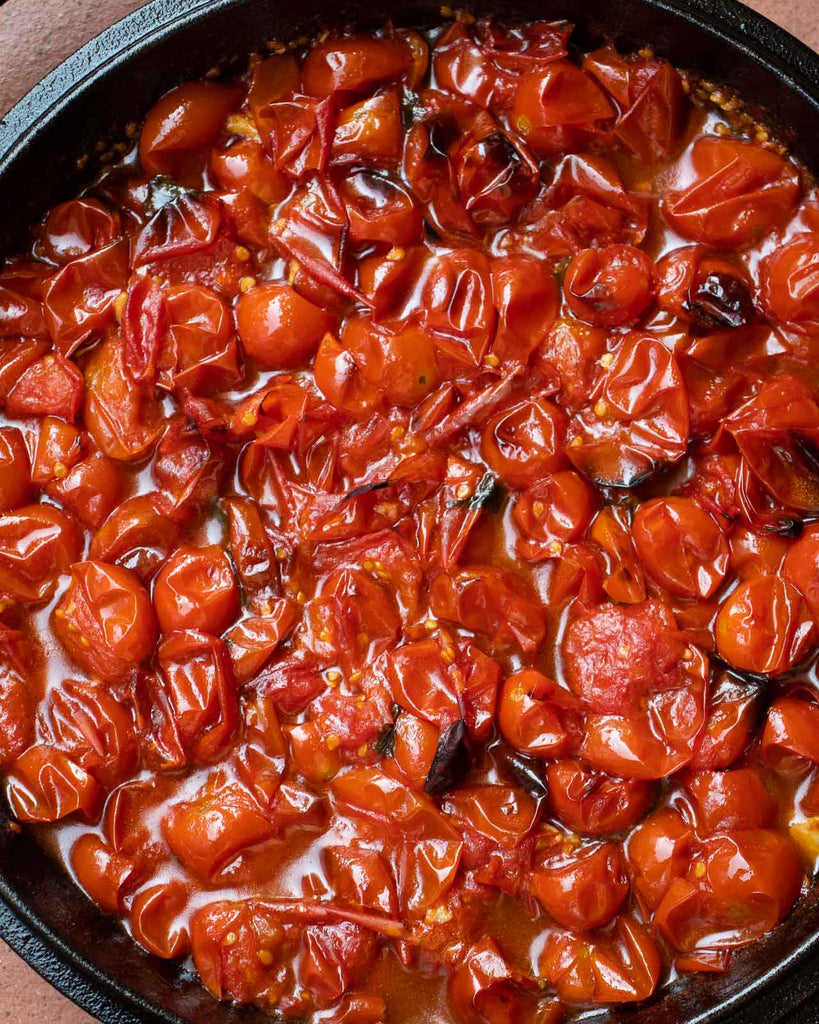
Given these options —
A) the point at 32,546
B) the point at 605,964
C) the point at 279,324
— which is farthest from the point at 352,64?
the point at 605,964

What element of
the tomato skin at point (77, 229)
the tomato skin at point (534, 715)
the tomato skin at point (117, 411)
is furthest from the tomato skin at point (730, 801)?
the tomato skin at point (77, 229)

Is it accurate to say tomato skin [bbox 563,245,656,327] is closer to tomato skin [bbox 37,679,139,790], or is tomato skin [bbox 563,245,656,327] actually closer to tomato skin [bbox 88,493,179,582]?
tomato skin [bbox 88,493,179,582]

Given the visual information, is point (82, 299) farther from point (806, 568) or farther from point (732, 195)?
point (806, 568)

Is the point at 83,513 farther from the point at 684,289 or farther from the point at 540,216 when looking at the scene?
the point at 684,289

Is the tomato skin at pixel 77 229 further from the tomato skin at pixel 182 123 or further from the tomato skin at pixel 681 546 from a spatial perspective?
the tomato skin at pixel 681 546

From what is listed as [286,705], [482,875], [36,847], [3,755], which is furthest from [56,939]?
[482,875]

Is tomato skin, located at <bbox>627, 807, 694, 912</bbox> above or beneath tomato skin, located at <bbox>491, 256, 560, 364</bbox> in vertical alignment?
beneath

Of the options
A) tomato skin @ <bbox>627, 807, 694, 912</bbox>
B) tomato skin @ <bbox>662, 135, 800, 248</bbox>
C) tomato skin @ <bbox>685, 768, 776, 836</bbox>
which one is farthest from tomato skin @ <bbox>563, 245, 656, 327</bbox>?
tomato skin @ <bbox>627, 807, 694, 912</bbox>
